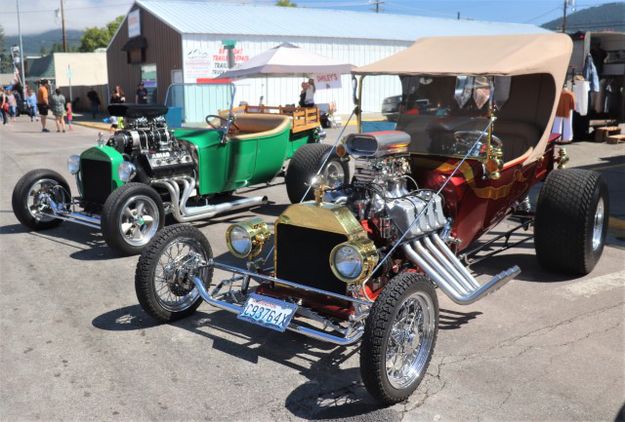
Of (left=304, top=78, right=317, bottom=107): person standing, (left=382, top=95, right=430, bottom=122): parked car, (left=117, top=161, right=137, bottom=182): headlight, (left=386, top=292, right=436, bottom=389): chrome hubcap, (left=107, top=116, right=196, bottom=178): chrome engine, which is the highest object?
(left=304, top=78, right=317, bottom=107): person standing

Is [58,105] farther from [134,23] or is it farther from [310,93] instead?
[310,93]

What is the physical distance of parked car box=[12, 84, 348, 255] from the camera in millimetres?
6855

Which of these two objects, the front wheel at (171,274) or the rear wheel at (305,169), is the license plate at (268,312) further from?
the rear wheel at (305,169)

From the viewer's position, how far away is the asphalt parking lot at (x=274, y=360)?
→ 3.60 m

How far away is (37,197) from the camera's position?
766 cm

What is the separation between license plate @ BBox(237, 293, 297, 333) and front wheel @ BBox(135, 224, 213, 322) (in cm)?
69

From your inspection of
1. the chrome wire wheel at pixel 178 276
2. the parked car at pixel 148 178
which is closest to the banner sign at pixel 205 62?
the parked car at pixel 148 178

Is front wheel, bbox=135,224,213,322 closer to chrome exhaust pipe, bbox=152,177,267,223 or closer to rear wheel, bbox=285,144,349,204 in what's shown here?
chrome exhaust pipe, bbox=152,177,267,223

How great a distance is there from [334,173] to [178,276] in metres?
4.35

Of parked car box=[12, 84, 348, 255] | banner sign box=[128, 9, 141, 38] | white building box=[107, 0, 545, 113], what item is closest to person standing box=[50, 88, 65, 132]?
white building box=[107, 0, 545, 113]

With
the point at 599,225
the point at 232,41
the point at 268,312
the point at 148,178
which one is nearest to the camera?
the point at 268,312

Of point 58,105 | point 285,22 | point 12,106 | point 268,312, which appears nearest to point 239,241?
point 268,312

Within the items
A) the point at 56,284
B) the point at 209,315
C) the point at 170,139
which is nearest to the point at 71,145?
the point at 170,139

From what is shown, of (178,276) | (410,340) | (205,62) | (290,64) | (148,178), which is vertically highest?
(205,62)
